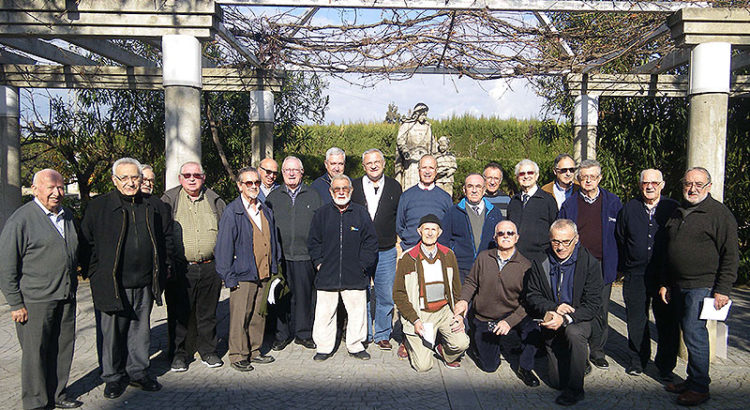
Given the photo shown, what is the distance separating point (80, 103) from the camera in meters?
11.2

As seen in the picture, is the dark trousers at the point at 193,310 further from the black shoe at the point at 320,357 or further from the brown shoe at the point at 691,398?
the brown shoe at the point at 691,398

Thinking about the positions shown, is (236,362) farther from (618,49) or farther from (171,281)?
(618,49)

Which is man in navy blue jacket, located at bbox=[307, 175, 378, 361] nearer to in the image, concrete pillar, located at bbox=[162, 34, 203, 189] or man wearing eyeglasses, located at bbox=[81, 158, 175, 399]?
man wearing eyeglasses, located at bbox=[81, 158, 175, 399]

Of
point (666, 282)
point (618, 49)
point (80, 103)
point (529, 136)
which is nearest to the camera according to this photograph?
point (666, 282)

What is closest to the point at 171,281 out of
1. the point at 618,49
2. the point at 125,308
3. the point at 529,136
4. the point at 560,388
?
the point at 125,308

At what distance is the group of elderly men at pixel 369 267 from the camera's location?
426 cm

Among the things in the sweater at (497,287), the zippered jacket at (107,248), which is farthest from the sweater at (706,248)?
the zippered jacket at (107,248)

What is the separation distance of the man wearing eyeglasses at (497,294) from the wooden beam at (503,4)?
97.0 inches

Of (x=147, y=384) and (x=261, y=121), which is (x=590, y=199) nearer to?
(x=147, y=384)

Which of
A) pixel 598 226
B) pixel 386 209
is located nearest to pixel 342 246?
pixel 386 209

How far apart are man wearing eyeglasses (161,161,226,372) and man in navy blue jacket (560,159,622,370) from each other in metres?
3.52

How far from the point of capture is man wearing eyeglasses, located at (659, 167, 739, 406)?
171 inches

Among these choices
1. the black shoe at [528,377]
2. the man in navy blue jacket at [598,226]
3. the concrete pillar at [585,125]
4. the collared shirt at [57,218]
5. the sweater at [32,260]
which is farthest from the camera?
the concrete pillar at [585,125]

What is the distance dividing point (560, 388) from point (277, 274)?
281 centimetres
